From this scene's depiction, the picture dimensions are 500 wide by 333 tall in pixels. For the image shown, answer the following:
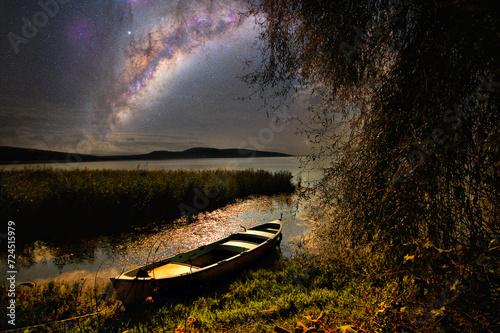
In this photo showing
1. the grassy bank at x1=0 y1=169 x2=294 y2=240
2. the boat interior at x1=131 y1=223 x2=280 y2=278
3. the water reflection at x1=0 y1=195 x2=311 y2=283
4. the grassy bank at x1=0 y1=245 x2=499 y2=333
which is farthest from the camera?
the grassy bank at x1=0 y1=169 x2=294 y2=240

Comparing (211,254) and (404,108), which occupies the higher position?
(404,108)

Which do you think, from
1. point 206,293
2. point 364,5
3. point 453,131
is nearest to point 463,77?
point 453,131

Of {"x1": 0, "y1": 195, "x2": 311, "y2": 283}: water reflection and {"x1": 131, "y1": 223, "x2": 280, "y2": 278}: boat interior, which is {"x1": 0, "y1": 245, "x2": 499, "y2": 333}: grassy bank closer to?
{"x1": 131, "y1": 223, "x2": 280, "y2": 278}: boat interior

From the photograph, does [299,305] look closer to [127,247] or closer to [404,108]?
[404,108]

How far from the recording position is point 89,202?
45.4 feet

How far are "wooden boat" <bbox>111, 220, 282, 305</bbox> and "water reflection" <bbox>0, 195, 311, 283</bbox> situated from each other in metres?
0.72

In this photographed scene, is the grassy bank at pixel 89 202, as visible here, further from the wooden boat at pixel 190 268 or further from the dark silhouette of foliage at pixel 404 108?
the dark silhouette of foliage at pixel 404 108

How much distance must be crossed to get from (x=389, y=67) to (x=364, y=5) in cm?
109

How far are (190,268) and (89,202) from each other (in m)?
10.1

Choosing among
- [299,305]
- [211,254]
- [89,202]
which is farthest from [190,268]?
[89,202]

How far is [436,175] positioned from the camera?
3203 millimetres

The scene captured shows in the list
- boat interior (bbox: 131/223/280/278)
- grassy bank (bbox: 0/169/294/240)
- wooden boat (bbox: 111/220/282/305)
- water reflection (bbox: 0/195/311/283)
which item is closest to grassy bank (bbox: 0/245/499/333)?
wooden boat (bbox: 111/220/282/305)

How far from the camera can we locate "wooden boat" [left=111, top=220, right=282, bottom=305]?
5891 mm

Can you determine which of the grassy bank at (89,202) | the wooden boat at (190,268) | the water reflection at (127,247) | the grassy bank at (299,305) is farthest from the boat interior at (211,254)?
the grassy bank at (89,202)
